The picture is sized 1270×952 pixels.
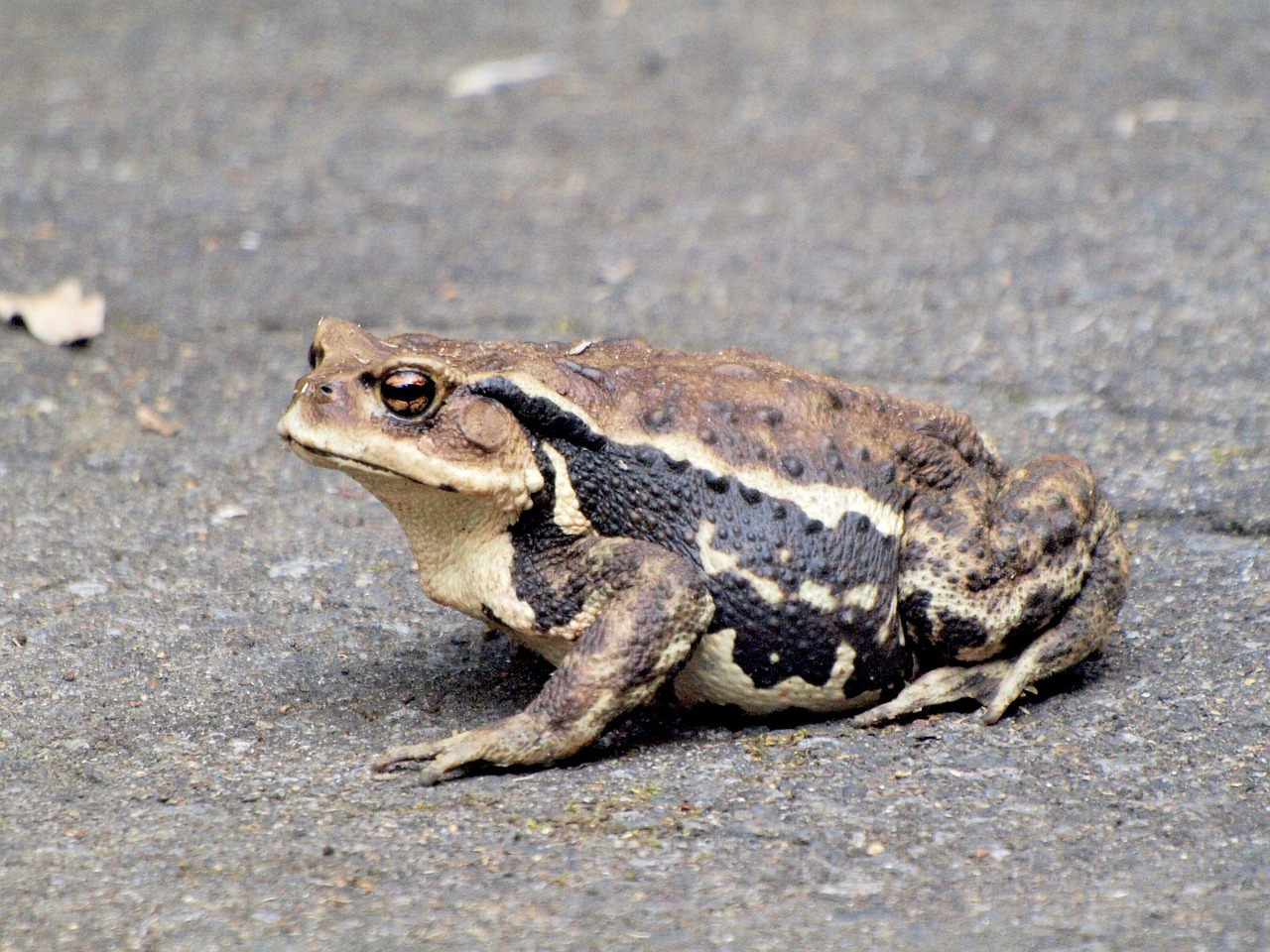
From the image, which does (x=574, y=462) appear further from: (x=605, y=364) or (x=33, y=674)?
(x=33, y=674)

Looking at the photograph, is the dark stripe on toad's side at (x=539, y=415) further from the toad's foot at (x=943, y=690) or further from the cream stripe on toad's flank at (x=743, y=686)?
the toad's foot at (x=943, y=690)

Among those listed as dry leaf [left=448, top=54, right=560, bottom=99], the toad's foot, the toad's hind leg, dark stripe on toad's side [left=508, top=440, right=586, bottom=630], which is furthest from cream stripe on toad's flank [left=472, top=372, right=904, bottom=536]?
dry leaf [left=448, top=54, right=560, bottom=99]

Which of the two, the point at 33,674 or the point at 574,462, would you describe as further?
the point at 33,674

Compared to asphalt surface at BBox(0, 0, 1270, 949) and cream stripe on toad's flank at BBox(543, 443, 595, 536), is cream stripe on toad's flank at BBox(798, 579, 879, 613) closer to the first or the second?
asphalt surface at BBox(0, 0, 1270, 949)

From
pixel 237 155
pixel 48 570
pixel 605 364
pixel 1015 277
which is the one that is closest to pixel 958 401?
pixel 1015 277

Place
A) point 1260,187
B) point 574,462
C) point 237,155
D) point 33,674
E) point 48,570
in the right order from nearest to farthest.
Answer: point 574,462 < point 33,674 < point 48,570 < point 1260,187 < point 237,155

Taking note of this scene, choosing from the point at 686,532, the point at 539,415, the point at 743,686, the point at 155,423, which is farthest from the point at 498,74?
the point at 743,686

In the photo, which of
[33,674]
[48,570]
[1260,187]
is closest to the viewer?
[33,674]

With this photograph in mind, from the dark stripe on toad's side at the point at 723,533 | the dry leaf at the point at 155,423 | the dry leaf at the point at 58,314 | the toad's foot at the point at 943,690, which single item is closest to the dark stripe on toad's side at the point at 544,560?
the dark stripe on toad's side at the point at 723,533
